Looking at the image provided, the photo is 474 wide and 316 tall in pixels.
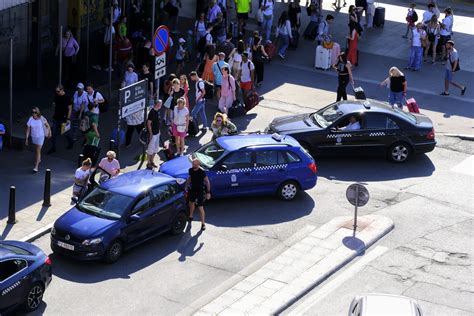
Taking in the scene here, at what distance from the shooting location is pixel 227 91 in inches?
1134

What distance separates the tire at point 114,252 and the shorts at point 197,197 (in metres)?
2.19

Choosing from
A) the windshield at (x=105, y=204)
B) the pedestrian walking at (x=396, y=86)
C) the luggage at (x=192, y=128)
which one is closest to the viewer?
the windshield at (x=105, y=204)

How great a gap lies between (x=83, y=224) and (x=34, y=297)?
230 cm

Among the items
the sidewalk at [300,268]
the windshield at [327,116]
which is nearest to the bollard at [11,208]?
the sidewalk at [300,268]

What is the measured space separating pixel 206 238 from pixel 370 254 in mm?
3354

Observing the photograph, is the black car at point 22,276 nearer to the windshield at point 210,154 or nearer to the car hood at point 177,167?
the car hood at point 177,167

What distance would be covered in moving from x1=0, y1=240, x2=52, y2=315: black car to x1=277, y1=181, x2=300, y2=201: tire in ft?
22.2

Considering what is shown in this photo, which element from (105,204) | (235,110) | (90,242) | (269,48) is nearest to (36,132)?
(105,204)

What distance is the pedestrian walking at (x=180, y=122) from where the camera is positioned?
84.7 feet

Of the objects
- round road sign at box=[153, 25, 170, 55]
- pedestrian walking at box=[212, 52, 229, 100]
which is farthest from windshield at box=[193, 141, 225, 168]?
pedestrian walking at box=[212, 52, 229, 100]

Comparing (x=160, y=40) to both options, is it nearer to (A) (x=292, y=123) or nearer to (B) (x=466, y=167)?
(A) (x=292, y=123)

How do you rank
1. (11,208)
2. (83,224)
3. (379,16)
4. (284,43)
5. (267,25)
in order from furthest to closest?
(379,16), (267,25), (284,43), (11,208), (83,224)

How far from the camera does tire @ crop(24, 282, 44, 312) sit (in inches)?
711

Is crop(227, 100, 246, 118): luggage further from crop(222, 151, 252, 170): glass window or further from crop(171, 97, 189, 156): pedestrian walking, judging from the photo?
crop(222, 151, 252, 170): glass window
